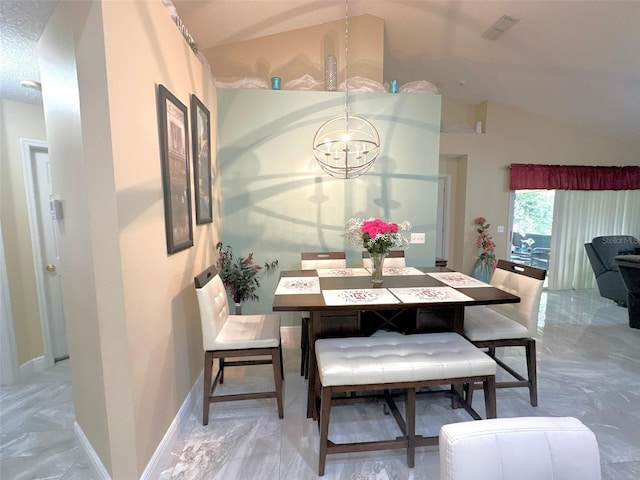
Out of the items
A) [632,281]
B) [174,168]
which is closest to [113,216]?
[174,168]

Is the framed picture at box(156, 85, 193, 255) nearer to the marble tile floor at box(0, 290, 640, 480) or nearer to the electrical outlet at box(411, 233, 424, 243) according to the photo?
the marble tile floor at box(0, 290, 640, 480)

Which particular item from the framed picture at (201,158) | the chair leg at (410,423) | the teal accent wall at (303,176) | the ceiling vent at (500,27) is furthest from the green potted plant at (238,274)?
the ceiling vent at (500,27)

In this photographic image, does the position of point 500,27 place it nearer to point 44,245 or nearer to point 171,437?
point 171,437

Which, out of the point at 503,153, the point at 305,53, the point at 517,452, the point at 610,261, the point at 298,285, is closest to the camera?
the point at 517,452

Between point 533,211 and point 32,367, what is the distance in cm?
723

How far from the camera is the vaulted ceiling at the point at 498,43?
9.44 ft

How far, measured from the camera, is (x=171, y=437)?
1813mm

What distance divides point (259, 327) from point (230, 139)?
213 centimetres

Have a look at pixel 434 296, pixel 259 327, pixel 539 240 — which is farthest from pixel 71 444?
pixel 539 240

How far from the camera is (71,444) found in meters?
1.91

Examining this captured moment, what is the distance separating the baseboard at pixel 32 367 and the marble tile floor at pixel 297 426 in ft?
0.36

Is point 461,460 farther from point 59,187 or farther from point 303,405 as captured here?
point 59,187

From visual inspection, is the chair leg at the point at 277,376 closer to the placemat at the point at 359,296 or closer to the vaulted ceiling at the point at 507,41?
the placemat at the point at 359,296

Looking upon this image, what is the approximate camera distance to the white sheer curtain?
5336mm
